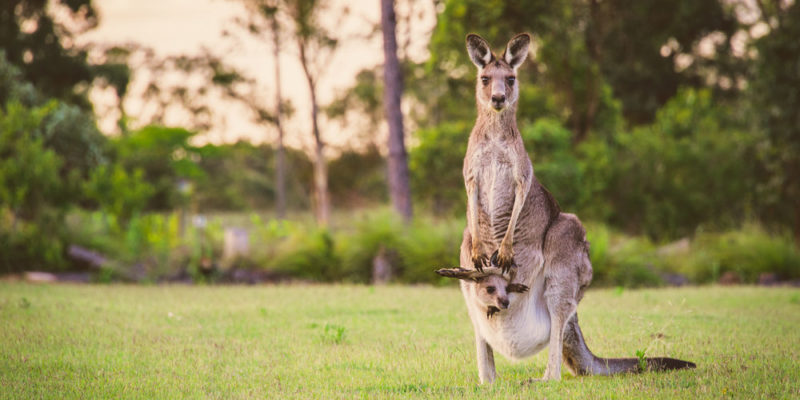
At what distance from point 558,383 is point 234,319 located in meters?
4.77

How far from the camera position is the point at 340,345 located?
7.26 m

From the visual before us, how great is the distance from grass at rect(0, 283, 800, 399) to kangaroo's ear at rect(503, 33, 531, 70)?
7.70 ft

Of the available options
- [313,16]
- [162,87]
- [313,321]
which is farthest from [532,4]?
[162,87]

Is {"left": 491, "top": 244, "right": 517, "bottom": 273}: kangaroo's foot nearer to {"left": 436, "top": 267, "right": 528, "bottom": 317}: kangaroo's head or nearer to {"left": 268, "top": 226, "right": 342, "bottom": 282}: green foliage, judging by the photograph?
{"left": 436, "top": 267, "right": 528, "bottom": 317}: kangaroo's head

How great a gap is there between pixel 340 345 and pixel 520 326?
237 centimetres

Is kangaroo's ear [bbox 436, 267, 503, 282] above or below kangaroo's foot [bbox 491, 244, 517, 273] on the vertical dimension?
below

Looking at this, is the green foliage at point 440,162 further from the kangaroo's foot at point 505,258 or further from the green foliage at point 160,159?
the kangaroo's foot at point 505,258

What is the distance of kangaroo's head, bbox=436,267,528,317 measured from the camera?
5254mm

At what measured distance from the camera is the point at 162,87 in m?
39.6

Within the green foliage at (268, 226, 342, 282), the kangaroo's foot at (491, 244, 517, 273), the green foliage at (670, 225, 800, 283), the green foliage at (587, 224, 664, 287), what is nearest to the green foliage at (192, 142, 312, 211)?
the green foliage at (268, 226, 342, 282)

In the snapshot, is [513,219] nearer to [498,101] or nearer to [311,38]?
[498,101]

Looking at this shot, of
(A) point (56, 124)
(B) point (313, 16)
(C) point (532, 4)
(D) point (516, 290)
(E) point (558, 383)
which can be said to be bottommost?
(E) point (558, 383)

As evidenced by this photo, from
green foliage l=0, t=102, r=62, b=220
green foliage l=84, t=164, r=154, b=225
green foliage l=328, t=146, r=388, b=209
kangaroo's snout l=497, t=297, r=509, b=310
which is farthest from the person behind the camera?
green foliage l=328, t=146, r=388, b=209

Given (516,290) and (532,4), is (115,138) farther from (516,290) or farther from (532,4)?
(516,290)
